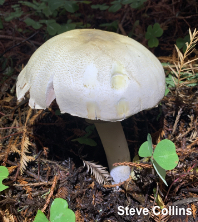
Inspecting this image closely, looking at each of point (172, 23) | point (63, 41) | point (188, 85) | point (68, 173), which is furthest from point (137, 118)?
point (172, 23)

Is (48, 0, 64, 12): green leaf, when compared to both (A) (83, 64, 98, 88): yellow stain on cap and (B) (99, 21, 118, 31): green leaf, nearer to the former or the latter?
(B) (99, 21, 118, 31): green leaf

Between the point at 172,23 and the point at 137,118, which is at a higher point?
the point at 172,23

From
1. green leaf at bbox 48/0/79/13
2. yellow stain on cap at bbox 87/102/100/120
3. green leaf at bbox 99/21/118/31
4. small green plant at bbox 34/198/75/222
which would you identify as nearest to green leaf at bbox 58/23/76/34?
green leaf at bbox 48/0/79/13

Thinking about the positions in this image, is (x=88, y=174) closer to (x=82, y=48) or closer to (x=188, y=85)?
(x=82, y=48)

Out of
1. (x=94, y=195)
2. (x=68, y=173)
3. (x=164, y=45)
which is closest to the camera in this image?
(x=94, y=195)

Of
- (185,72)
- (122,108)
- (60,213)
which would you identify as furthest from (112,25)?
(60,213)

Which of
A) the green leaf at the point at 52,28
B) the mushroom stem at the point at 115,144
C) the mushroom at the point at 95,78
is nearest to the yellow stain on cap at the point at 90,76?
the mushroom at the point at 95,78

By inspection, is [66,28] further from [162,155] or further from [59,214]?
[59,214]
